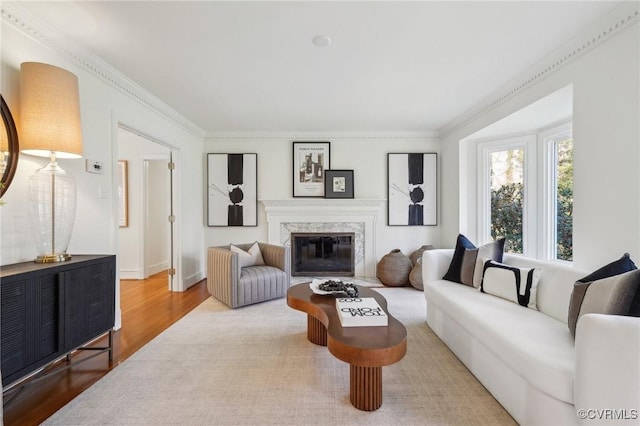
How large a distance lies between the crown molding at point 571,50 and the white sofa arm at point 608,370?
198cm

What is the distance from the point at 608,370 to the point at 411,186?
3680 millimetres

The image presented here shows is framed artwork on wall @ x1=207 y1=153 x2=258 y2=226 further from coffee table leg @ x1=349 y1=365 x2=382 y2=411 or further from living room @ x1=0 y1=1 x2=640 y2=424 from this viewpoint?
coffee table leg @ x1=349 y1=365 x2=382 y2=411

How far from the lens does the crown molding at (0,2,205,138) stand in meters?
1.77

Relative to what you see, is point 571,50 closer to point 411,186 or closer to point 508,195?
point 508,195

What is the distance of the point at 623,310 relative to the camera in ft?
4.05

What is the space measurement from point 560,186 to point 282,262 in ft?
11.3

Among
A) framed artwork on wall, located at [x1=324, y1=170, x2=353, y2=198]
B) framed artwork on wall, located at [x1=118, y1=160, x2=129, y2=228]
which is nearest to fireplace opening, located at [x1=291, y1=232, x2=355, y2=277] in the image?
framed artwork on wall, located at [x1=324, y1=170, x2=353, y2=198]

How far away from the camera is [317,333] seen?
7.57 ft

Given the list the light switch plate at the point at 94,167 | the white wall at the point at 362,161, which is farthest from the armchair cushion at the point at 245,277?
the light switch plate at the point at 94,167

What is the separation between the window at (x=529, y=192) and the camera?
119 inches

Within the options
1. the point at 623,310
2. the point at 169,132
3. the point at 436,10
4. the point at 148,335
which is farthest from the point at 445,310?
the point at 169,132

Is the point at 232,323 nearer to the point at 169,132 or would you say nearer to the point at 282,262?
the point at 282,262

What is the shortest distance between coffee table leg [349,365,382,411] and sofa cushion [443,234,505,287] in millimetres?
1427

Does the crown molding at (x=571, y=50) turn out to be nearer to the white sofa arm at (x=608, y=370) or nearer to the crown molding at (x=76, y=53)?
the white sofa arm at (x=608, y=370)
